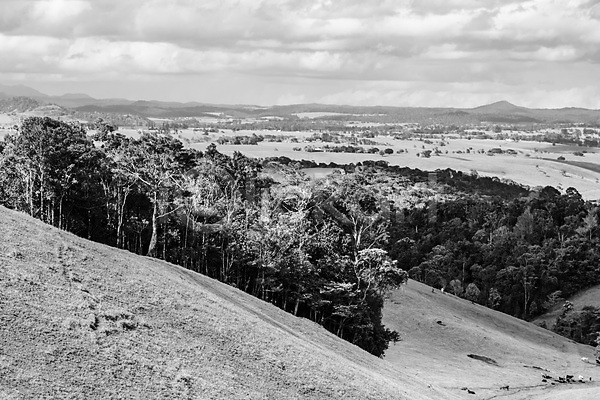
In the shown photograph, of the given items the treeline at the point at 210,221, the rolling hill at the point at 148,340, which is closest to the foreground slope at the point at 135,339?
the rolling hill at the point at 148,340

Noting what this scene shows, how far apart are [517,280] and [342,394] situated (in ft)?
434

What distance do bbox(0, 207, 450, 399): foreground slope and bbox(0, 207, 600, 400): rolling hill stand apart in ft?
0.28

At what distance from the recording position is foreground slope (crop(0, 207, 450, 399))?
32.1m

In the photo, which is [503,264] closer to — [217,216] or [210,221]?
[217,216]

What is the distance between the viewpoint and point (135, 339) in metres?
38.0

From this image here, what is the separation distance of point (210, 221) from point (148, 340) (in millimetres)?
53200

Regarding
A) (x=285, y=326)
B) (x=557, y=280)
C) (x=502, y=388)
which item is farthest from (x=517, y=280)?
(x=285, y=326)

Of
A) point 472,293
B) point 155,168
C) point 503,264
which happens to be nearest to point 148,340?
point 155,168

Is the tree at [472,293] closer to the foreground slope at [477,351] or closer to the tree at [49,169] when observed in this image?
the foreground slope at [477,351]

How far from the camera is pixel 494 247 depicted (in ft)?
589

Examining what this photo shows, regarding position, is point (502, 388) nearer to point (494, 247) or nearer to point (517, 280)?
point (517, 280)

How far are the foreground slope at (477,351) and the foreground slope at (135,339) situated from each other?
19066mm

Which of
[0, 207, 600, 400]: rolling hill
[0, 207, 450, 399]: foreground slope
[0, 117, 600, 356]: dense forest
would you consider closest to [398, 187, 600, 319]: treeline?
[0, 117, 600, 356]: dense forest

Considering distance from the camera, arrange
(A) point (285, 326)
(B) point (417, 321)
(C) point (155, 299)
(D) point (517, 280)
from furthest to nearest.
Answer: (D) point (517, 280), (B) point (417, 321), (A) point (285, 326), (C) point (155, 299)
